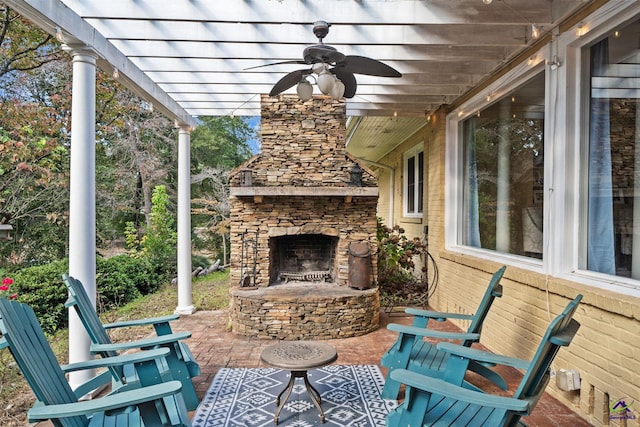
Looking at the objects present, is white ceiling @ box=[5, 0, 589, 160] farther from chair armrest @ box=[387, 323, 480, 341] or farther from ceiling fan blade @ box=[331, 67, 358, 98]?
chair armrest @ box=[387, 323, 480, 341]

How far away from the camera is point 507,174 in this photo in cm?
421

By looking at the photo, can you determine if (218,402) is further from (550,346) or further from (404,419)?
(550,346)

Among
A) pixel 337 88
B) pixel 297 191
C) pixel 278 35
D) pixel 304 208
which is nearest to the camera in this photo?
pixel 337 88

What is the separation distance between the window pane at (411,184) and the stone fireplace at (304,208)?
276 centimetres

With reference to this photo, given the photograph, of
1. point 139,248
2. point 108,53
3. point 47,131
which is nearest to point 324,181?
point 108,53

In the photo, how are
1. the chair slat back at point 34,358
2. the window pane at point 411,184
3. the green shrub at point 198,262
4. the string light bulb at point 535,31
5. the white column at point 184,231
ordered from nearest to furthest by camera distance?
1. the chair slat back at point 34,358
2. the string light bulb at point 535,31
3. the white column at point 184,231
4. the window pane at point 411,184
5. the green shrub at point 198,262

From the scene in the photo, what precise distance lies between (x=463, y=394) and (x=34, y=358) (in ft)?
6.46

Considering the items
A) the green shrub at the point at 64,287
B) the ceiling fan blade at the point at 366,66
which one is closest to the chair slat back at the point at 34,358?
the ceiling fan blade at the point at 366,66

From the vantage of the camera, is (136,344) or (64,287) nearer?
(136,344)

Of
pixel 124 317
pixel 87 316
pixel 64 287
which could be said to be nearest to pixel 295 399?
pixel 87 316

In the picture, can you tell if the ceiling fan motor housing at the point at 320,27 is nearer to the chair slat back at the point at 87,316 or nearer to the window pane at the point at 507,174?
the window pane at the point at 507,174

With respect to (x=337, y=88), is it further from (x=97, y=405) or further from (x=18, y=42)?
(x=18, y=42)

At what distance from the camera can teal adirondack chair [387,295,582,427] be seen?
1760 mm

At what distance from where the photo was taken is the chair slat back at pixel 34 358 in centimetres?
170
